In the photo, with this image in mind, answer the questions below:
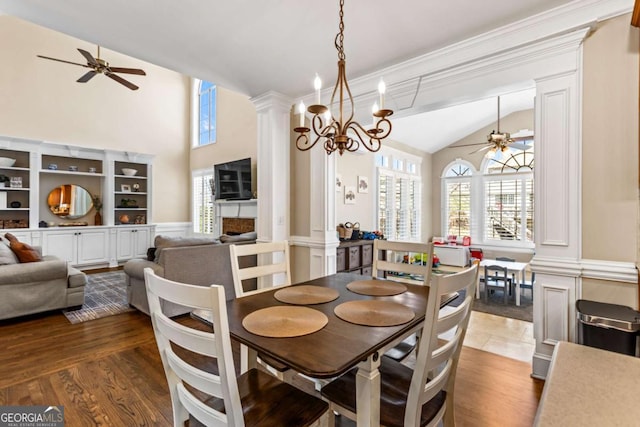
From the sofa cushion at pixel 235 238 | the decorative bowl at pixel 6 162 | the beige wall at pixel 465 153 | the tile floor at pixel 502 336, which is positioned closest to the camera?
the tile floor at pixel 502 336

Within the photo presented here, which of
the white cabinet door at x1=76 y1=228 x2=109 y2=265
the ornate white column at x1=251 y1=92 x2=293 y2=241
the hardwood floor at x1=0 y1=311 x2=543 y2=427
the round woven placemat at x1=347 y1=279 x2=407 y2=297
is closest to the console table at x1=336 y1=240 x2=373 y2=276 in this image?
the ornate white column at x1=251 y1=92 x2=293 y2=241

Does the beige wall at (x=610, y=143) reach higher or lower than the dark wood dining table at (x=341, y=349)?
higher

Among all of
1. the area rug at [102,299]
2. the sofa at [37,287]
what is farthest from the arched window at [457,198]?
the sofa at [37,287]

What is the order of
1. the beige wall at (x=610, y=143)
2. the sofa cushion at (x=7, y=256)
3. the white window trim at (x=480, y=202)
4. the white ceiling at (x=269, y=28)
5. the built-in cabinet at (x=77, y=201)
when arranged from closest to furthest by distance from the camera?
the beige wall at (x=610, y=143) < the white ceiling at (x=269, y=28) < the sofa cushion at (x=7, y=256) < the built-in cabinet at (x=77, y=201) < the white window trim at (x=480, y=202)

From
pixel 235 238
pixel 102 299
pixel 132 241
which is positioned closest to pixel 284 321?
pixel 235 238

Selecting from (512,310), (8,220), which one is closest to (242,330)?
(512,310)

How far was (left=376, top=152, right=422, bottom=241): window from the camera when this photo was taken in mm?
6609

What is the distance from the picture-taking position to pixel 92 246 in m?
6.30

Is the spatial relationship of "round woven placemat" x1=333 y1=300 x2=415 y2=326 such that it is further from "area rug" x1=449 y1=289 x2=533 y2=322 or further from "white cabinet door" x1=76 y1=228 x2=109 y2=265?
"white cabinet door" x1=76 y1=228 x2=109 y2=265

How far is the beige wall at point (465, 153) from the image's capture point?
7184 millimetres

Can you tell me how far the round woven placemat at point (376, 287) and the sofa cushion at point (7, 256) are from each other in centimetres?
403

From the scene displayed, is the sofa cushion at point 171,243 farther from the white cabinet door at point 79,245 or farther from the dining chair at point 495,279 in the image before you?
the dining chair at point 495,279

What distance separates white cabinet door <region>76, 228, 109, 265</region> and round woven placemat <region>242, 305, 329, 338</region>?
254 inches

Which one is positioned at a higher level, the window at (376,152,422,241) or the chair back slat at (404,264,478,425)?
the window at (376,152,422,241)
